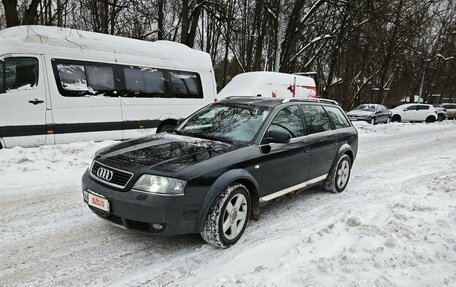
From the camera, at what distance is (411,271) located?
3.06 m

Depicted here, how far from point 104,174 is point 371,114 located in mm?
20324

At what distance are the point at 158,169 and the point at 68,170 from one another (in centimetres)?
403

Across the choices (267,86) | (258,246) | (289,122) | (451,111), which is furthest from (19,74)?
(451,111)

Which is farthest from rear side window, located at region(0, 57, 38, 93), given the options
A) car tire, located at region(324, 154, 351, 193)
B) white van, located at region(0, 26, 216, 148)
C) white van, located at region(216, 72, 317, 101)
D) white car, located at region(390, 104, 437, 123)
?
white car, located at region(390, 104, 437, 123)

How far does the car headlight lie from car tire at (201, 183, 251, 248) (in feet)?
1.51

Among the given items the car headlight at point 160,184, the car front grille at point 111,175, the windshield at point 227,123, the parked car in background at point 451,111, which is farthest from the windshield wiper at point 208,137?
the parked car in background at point 451,111

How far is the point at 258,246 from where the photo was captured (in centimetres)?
382

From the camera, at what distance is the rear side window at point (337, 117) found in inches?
235

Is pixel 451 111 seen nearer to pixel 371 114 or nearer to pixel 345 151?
pixel 371 114

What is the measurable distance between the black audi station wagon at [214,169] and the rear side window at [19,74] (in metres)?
4.60

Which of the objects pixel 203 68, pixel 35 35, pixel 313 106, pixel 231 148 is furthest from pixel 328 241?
pixel 203 68

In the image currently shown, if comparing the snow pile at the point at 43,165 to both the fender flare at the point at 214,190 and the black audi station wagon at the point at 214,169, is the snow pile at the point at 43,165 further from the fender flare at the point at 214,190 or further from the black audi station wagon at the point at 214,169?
the fender flare at the point at 214,190

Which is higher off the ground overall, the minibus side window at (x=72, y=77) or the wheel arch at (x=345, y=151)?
the minibus side window at (x=72, y=77)

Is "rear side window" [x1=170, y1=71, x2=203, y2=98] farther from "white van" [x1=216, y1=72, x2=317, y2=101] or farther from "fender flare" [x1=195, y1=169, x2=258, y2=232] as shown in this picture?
"fender flare" [x1=195, y1=169, x2=258, y2=232]
